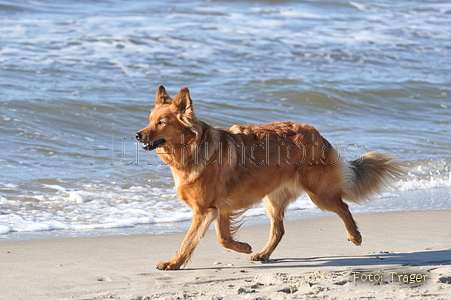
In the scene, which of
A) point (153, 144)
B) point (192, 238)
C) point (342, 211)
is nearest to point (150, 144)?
point (153, 144)

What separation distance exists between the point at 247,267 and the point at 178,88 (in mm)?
9345

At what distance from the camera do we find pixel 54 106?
11227 millimetres

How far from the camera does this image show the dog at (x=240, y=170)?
181 inches

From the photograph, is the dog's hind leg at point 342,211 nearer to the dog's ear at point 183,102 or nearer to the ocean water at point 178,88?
the ocean water at point 178,88

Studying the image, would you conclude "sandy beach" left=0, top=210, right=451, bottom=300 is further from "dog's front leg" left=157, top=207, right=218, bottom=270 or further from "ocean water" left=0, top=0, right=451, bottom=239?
"ocean water" left=0, top=0, right=451, bottom=239

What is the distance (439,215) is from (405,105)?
25.6 ft

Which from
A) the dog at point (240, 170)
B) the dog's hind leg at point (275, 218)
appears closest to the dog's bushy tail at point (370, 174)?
the dog at point (240, 170)

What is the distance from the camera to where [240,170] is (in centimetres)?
484

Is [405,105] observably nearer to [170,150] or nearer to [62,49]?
[62,49]

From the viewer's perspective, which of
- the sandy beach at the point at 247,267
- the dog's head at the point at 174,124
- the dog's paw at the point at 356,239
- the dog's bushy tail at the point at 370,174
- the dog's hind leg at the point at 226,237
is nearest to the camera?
the sandy beach at the point at 247,267

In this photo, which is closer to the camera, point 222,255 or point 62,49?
point 222,255

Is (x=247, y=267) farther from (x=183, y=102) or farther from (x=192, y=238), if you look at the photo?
(x=183, y=102)

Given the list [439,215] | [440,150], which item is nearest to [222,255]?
[439,215]

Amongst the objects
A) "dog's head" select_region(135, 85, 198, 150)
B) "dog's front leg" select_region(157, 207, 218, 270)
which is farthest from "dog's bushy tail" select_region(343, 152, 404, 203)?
"dog's head" select_region(135, 85, 198, 150)
